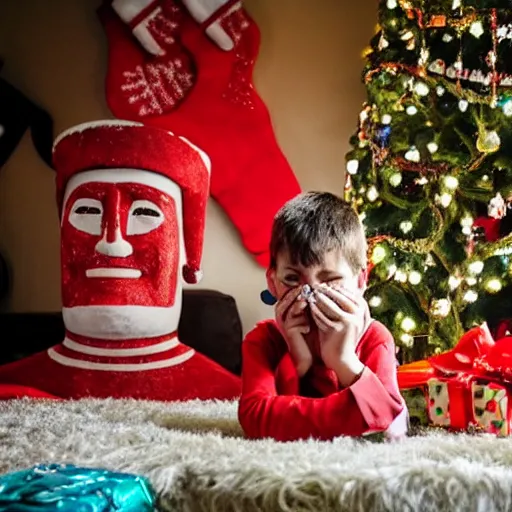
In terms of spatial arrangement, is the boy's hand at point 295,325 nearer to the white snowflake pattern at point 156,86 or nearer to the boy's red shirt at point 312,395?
the boy's red shirt at point 312,395

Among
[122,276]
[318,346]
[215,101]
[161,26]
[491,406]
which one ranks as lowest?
[491,406]

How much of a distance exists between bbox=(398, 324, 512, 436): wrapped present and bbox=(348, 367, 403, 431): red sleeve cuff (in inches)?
10.0

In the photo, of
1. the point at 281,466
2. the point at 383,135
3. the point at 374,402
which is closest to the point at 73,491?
the point at 281,466

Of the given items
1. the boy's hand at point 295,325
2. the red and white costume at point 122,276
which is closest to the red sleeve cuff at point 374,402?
the boy's hand at point 295,325

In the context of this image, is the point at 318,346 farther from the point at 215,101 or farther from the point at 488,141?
the point at 215,101

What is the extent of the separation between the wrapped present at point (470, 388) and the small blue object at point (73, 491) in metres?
0.64

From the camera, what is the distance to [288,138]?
2.38 metres

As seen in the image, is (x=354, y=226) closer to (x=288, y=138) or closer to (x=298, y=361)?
(x=298, y=361)

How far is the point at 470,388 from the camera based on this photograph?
1.28m

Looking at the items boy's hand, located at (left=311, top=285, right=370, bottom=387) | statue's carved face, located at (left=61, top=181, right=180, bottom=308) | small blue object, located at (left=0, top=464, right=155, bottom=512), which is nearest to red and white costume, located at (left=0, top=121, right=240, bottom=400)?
statue's carved face, located at (left=61, top=181, right=180, bottom=308)

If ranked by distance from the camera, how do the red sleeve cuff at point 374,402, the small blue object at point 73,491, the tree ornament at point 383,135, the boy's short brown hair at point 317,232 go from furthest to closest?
1. the tree ornament at point 383,135
2. the boy's short brown hair at point 317,232
3. the red sleeve cuff at point 374,402
4. the small blue object at point 73,491

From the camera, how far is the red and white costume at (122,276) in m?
1.66

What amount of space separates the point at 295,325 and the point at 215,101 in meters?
1.36

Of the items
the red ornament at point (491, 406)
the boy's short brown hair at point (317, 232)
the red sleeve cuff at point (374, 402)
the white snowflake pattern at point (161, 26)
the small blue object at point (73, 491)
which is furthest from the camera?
the white snowflake pattern at point (161, 26)
